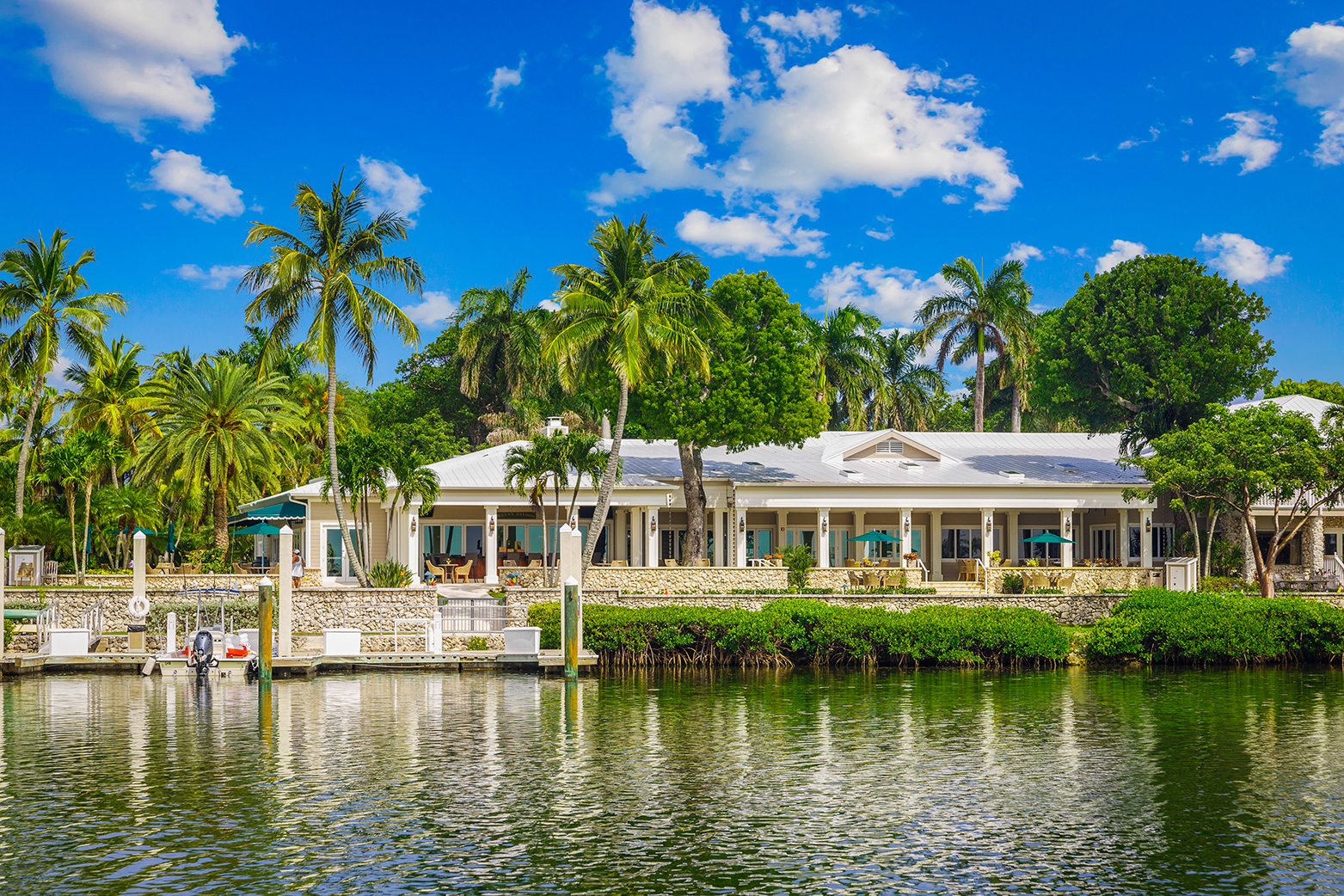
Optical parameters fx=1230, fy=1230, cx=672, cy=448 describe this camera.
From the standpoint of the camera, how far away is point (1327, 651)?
32.9 meters

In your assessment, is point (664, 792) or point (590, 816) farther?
point (664, 792)

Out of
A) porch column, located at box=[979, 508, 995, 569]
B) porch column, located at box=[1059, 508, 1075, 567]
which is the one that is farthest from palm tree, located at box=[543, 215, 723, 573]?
porch column, located at box=[1059, 508, 1075, 567]

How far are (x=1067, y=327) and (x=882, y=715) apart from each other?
3010cm

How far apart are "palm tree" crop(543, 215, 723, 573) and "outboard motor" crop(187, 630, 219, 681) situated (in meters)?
12.1

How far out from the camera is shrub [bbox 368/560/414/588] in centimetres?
3506

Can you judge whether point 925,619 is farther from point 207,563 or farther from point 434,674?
point 207,563

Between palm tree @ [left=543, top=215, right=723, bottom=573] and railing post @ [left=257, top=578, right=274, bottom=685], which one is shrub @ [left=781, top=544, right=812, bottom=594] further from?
railing post @ [left=257, top=578, right=274, bottom=685]

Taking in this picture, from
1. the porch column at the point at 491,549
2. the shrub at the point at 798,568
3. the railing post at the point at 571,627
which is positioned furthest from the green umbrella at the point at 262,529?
the shrub at the point at 798,568

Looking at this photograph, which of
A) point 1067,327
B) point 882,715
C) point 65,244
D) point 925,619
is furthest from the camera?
point 1067,327

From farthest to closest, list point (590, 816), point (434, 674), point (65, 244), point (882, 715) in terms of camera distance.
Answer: point (65, 244), point (434, 674), point (882, 715), point (590, 816)

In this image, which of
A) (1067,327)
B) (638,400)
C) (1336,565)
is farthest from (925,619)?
(1067,327)

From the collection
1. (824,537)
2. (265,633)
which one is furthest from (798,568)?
(265,633)

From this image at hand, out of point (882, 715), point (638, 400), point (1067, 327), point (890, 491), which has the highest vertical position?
point (1067, 327)

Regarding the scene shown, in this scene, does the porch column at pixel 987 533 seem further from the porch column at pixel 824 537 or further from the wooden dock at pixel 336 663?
the wooden dock at pixel 336 663
